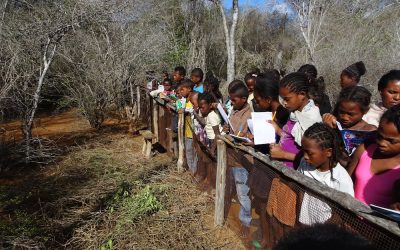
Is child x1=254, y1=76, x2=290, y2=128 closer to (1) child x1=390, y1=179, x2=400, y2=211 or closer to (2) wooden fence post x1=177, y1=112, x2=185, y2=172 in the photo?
(1) child x1=390, y1=179, x2=400, y2=211

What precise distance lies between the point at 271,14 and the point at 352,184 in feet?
84.2

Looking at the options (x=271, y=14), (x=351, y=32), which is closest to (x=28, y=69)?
(x=351, y=32)

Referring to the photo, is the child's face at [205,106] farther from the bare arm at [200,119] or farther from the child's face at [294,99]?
the child's face at [294,99]

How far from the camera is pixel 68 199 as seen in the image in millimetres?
5078

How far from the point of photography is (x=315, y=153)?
261 centimetres

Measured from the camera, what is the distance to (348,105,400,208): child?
2.38 m

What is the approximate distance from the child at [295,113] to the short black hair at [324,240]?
83.3 inches

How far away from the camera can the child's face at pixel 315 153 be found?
2.60m

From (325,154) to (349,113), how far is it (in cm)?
71

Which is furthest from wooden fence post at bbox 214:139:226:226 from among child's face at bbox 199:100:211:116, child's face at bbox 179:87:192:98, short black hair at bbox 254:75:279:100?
child's face at bbox 179:87:192:98

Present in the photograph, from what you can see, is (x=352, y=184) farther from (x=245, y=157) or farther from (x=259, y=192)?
(x=245, y=157)

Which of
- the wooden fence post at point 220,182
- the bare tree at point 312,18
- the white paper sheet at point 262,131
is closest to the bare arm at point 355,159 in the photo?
the white paper sheet at point 262,131

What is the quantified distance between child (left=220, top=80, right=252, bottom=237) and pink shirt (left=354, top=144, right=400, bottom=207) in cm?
122

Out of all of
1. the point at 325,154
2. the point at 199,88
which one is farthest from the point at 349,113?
the point at 199,88
